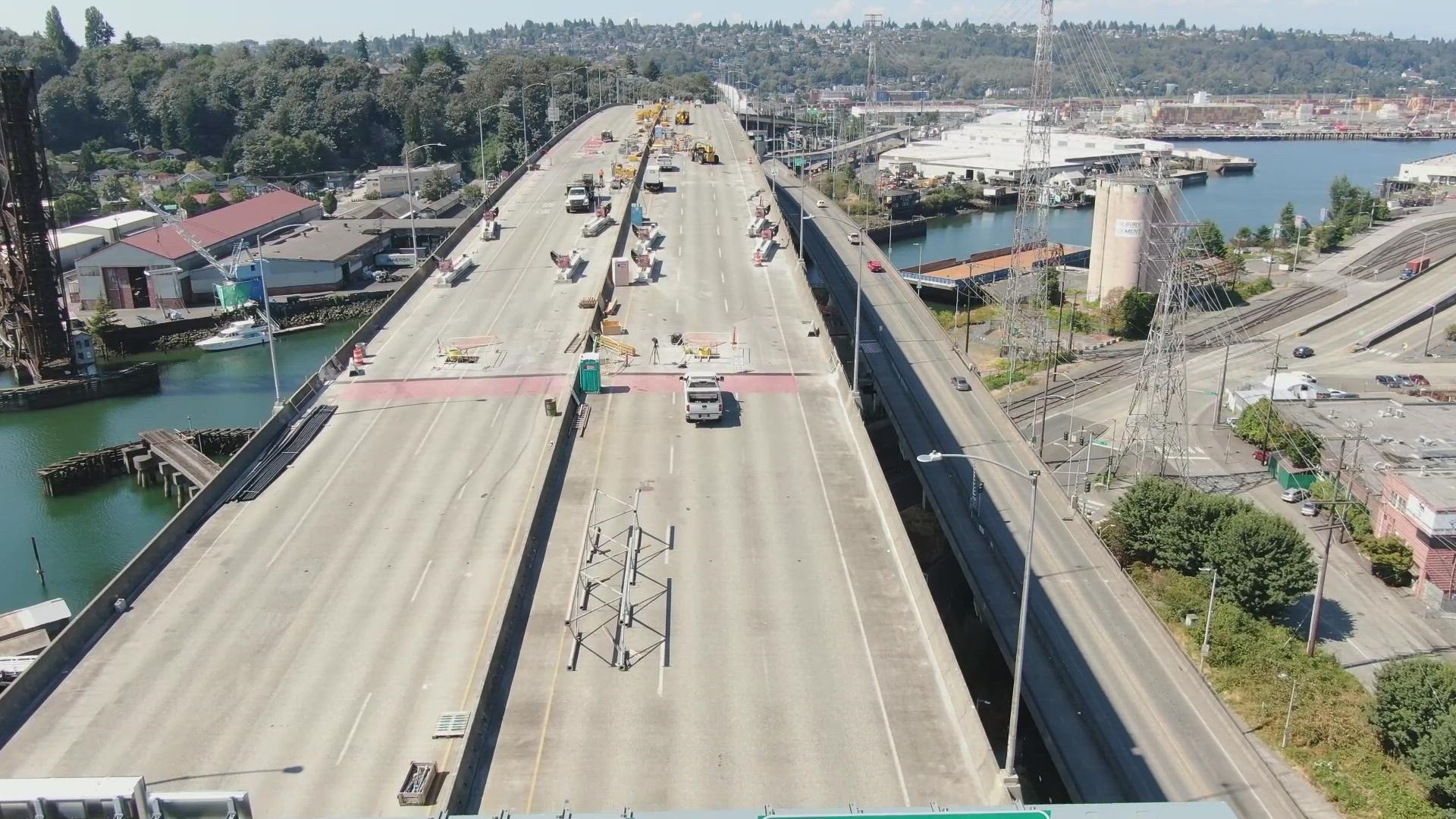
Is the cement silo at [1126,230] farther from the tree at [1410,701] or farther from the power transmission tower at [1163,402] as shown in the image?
the tree at [1410,701]

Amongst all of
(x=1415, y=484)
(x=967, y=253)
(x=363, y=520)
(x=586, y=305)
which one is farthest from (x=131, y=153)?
(x=1415, y=484)

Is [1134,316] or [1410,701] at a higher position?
[1410,701]

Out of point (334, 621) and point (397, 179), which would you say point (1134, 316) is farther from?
point (397, 179)

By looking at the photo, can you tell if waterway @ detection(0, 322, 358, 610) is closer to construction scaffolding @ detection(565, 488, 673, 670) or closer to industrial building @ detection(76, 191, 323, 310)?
industrial building @ detection(76, 191, 323, 310)

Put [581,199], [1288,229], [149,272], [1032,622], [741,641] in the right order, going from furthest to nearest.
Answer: [1288,229], [149,272], [581,199], [1032,622], [741,641]

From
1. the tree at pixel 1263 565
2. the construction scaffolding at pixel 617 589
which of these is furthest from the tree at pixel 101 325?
the tree at pixel 1263 565

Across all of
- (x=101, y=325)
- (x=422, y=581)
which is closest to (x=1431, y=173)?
(x=101, y=325)
